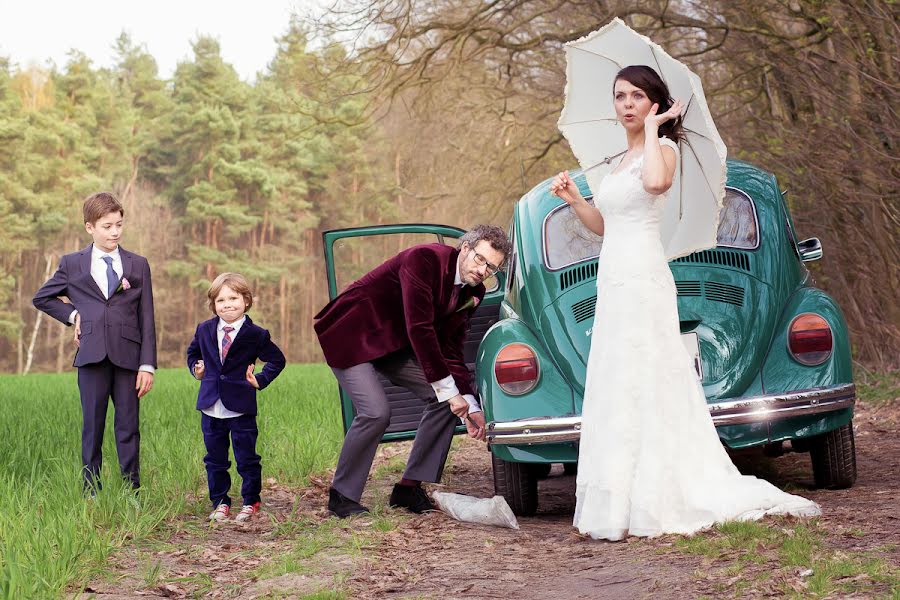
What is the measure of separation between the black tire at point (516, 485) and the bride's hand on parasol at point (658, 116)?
2087mm

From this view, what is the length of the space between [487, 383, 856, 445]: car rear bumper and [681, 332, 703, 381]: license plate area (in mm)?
254

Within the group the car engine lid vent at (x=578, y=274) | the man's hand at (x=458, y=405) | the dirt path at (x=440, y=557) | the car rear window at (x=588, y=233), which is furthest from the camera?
the car rear window at (x=588, y=233)

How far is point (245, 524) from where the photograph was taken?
19.8ft

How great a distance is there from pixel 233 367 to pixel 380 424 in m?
0.93

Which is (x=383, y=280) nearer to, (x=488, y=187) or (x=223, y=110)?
(x=488, y=187)

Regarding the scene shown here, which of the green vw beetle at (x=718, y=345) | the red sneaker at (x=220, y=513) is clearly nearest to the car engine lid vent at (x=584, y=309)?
the green vw beetle at (x=718, y=345)

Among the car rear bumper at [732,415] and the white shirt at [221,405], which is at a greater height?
the white shirt at [221,405]

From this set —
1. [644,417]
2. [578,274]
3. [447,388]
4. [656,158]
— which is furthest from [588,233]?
[644,417]

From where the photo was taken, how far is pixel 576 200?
17.5ft

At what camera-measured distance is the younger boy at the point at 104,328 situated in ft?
20.4

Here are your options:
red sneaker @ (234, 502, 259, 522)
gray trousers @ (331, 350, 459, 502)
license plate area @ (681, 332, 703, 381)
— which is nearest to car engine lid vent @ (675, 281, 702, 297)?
license plate area @ (681, 332, 703, 381)

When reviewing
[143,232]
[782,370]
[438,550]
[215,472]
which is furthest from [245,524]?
[143,232]

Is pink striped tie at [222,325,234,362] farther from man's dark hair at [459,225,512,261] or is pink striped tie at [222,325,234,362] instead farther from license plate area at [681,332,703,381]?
license plate area at [681,332,703,381]

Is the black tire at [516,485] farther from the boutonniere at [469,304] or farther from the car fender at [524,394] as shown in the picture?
the boutonniere at [469,304]
